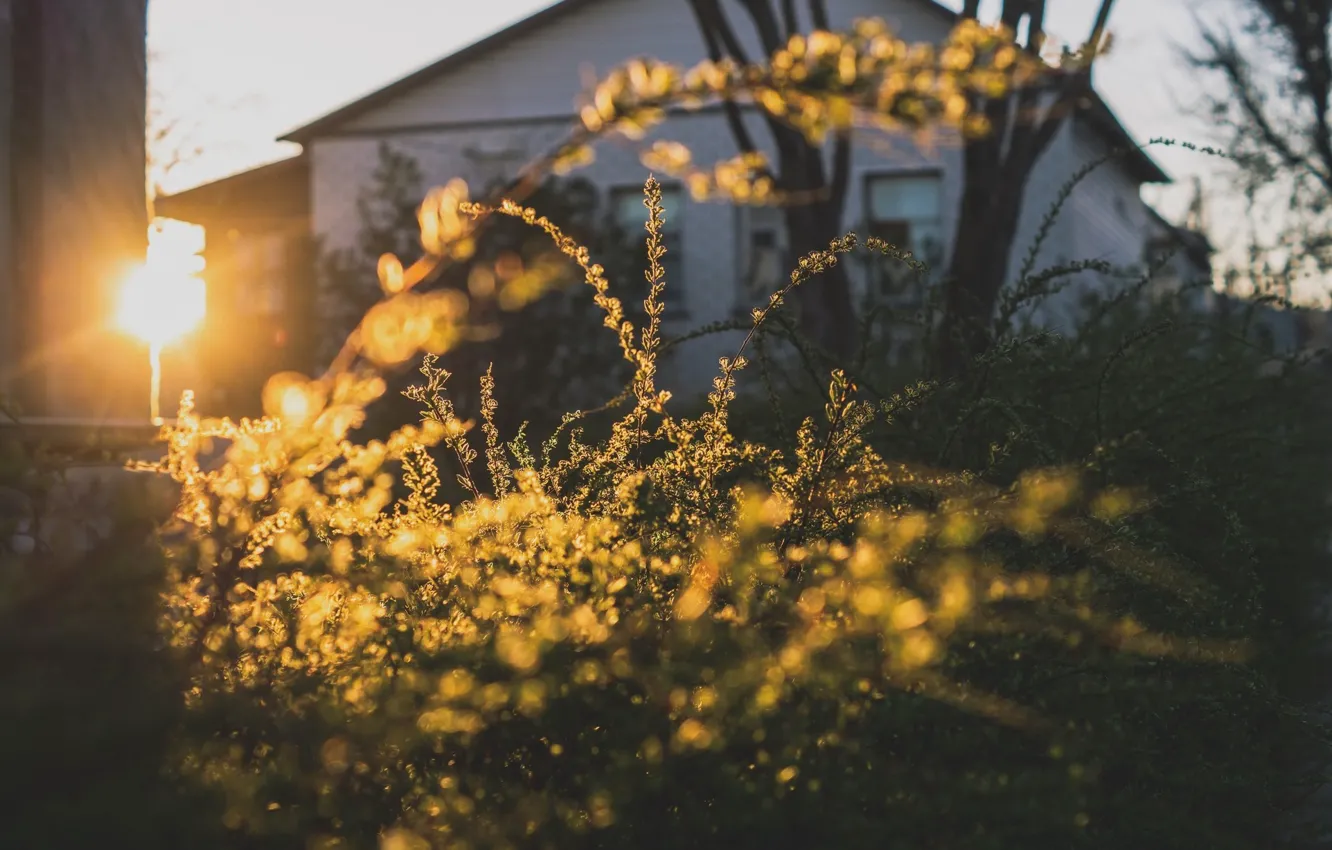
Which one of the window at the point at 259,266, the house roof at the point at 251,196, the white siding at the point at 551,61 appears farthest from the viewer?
the house roof at the point at 251,196

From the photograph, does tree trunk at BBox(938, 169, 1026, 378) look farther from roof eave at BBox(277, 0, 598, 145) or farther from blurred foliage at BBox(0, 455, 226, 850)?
roof eave at BBox(277, 0, 598, 145)

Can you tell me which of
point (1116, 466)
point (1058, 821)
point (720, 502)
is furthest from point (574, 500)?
point (1116, 466)

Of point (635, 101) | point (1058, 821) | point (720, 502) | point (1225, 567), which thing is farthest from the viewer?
point (1225, 567)

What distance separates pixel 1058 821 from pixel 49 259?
3.65 m

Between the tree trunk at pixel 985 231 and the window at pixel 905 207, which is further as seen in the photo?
the window at pixel 905 207

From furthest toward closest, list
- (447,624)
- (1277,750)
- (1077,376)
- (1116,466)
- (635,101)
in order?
1. (1077,376)
2. (1116,466)
3. (1277,750)
4. (635,101)
5. (447,624)

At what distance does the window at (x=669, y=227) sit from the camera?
72.1ft

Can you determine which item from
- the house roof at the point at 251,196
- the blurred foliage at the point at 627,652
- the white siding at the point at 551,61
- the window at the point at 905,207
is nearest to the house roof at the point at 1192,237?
the window at the point at 905,207

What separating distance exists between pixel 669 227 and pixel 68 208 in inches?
715

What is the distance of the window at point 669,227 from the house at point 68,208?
16.7 m

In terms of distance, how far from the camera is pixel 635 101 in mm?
2645

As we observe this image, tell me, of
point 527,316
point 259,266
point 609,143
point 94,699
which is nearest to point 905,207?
point 609,143

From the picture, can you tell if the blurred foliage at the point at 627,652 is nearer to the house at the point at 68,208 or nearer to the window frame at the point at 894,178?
the house at the point at 68,208

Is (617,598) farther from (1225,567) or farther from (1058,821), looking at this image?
(1225,567)
